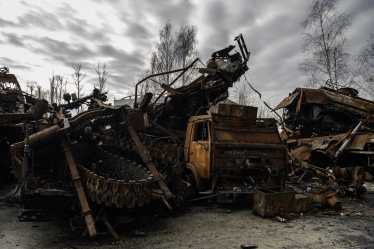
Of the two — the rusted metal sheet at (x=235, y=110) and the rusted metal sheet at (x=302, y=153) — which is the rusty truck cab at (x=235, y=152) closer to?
the rusted metal sheet at (x=235, y=110)

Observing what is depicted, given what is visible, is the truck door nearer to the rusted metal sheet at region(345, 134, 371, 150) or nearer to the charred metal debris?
the charred metal debris

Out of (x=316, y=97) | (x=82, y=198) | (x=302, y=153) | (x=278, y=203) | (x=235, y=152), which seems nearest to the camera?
(x=82, y=198)

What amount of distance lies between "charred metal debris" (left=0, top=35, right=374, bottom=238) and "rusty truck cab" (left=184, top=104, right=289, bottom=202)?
0.09ft

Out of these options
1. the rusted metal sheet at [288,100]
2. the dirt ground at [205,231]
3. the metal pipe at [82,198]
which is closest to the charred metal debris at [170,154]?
the metal pipe at [82,198]

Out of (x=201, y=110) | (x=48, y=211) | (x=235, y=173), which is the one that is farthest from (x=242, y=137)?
(x=48, y=211)

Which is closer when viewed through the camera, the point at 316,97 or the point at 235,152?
the point at 235,152

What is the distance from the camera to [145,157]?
16.5 ft

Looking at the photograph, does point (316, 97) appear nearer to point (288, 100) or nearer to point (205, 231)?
point (288, 100)

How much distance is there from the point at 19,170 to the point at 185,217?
3.68 m

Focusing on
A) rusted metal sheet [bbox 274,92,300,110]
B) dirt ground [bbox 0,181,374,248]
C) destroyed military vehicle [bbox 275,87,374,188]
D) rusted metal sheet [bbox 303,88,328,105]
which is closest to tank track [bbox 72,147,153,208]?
dirt ground [bbox 0,181,374,248]

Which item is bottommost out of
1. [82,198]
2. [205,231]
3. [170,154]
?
[205,231]

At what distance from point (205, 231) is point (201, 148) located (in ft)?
8.17

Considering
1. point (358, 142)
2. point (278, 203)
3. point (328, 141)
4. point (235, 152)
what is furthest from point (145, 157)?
point (328, 141)

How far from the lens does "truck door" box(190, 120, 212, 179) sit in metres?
6.48
